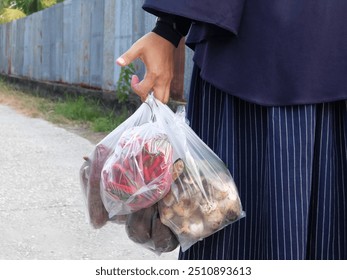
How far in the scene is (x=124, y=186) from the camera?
62.0 inches

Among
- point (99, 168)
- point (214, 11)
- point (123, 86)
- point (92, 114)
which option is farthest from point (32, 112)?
point (214, 11)

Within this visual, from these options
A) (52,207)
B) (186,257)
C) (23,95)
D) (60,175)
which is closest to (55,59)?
(23,95)

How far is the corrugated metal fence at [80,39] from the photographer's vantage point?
835 centimetres

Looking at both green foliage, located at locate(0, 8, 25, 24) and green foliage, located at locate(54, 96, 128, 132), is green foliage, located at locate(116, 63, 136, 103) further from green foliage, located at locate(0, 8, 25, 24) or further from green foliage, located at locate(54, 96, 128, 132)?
green foliage, located at locate(0, 8, 25, 24)

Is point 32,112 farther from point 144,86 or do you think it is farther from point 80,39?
point 144,86

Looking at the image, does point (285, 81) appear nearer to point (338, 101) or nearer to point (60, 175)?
point (338, 101)

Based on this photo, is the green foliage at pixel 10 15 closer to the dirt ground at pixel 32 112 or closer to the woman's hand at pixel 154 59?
the dirt ground at pixel 32 112

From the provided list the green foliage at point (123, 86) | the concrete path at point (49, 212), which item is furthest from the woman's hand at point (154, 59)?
the green foliage at point (123, 86)

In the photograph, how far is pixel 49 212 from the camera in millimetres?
4098

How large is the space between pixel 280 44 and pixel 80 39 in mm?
9643

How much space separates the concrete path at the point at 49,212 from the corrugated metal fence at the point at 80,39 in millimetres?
1496

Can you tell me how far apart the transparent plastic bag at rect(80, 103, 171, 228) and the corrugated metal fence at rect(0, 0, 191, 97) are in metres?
4.66

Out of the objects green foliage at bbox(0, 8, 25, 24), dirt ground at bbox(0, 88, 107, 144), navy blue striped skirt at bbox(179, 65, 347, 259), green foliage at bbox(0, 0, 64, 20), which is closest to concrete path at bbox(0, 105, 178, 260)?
dirt ground at bbox(0, 88, 107, 144)
